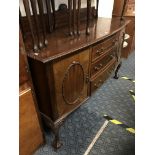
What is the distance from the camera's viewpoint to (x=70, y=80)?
1.12m

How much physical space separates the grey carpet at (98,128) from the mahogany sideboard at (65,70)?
0.12 metres

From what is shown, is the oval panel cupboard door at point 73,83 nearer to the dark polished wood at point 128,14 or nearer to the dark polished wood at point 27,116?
the dark polished wood at point 27,116

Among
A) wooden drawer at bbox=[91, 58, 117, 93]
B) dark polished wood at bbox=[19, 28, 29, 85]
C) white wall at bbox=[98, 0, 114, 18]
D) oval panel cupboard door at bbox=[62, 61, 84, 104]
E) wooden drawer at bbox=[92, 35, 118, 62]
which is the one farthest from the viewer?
white wall at bbox=[98, 0, 114, 18]

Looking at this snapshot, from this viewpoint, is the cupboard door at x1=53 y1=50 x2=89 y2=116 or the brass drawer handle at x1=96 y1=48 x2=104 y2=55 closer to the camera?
the cupboard door at x1=53 y1=50 x2=89 y2=116

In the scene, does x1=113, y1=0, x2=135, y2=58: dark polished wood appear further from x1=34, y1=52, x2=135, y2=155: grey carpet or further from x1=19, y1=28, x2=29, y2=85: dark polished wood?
x1=19, y1=28, x2=29, y2=85: dark polished wood

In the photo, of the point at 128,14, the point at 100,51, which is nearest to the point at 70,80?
the point at 100,51

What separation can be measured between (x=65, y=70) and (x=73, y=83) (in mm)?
174

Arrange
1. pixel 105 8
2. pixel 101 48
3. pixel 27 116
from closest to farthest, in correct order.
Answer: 1. pixel 27 116
2. pixel 101 48
3. pixel 105 8

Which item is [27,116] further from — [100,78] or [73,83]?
[100,78]

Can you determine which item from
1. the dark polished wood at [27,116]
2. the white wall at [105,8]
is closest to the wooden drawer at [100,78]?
the dark polished wood at [27,116]

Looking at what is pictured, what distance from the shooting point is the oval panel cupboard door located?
1083mm

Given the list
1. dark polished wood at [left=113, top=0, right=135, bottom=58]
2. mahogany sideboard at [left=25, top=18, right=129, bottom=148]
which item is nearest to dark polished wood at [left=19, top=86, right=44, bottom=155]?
mahogany sideboard at [left=25, top=18, right=129, bottom=148]

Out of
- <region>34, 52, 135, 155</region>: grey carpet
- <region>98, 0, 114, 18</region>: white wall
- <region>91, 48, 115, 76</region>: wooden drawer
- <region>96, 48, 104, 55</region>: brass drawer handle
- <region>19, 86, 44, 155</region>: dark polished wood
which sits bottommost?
<region>34, 52, 135, 155</region>: grey carpet

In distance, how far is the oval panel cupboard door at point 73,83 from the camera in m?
1.08
